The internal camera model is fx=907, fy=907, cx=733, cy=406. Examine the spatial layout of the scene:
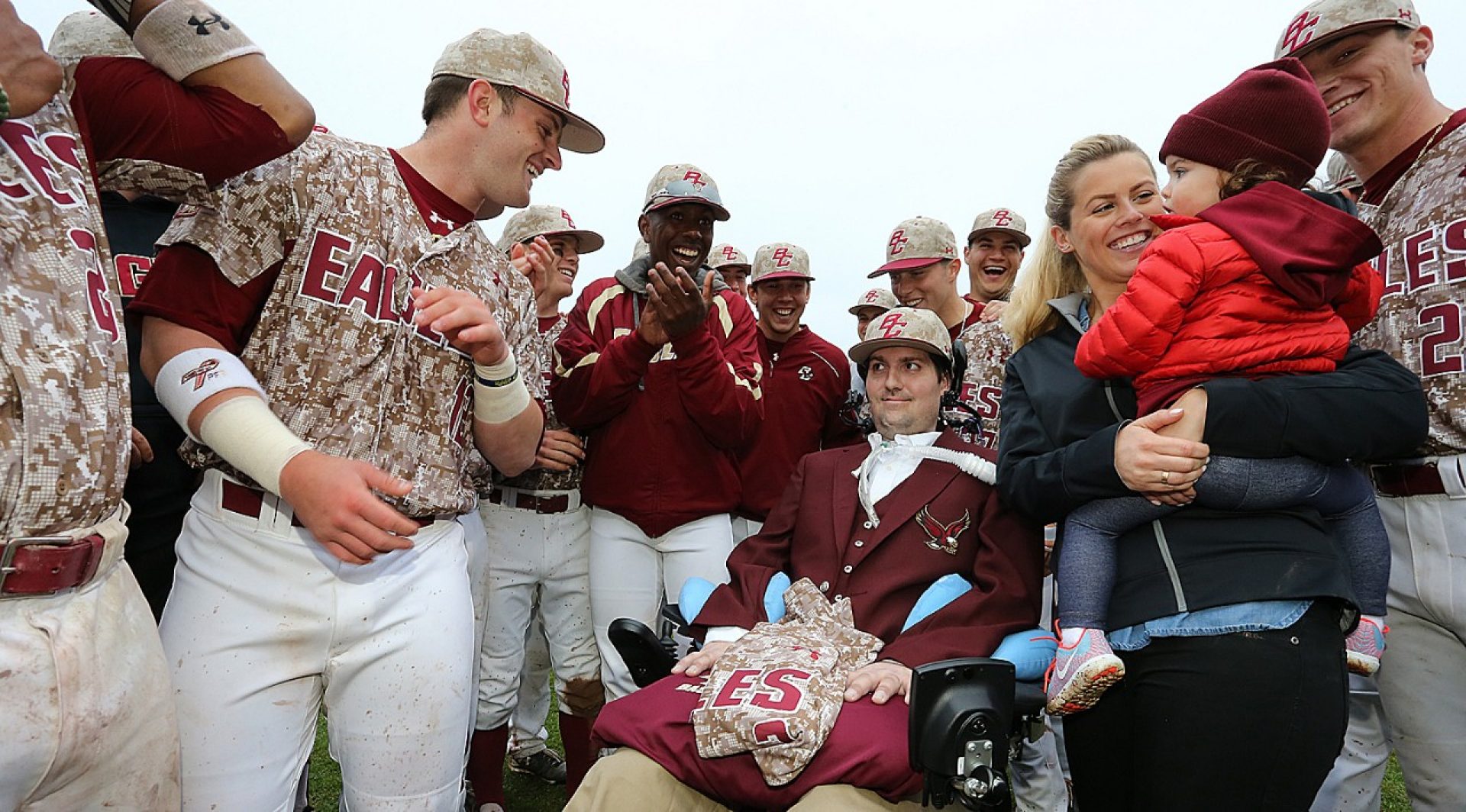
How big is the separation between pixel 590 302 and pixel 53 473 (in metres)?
2.89

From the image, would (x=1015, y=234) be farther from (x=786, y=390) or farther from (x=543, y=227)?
(x=543, y=227)

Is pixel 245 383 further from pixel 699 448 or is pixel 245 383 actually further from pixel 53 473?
pixel 699 448

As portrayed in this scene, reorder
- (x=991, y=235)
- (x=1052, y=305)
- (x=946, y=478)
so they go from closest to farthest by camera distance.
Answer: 1. (x=1052, y=305)
2. (x=946, y=478)
3. (x=991, y=235)

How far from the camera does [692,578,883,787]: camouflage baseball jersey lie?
2.17 meters

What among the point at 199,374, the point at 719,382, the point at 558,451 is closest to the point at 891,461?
the point at 719,382

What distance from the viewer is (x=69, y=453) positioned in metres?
1.38

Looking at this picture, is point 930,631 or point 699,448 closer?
point 930,631

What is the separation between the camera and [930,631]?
2.58 metres

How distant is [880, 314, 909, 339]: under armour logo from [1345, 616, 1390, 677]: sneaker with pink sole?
1.76m

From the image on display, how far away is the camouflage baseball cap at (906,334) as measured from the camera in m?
3.41

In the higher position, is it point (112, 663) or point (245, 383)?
point (245, 383)

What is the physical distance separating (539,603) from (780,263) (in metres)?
2.62

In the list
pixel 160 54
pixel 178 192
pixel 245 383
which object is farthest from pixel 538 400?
pixel 160 54

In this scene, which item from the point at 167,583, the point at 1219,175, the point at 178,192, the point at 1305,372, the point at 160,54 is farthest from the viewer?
the point at 167,583
